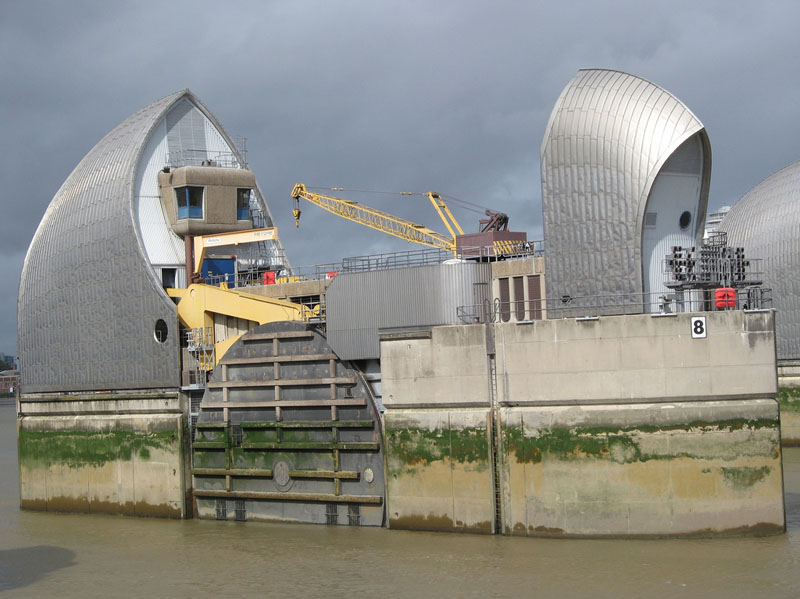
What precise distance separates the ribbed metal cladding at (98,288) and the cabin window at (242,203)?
12.1 ft

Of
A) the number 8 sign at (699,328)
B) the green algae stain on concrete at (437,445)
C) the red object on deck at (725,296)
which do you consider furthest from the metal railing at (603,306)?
the green algae stain on concrete at (437,445)

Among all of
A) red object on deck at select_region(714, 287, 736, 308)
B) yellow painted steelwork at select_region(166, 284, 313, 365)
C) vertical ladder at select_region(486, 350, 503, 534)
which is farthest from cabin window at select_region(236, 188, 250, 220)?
red object on deck at select_region(714, 287, 736, 308)

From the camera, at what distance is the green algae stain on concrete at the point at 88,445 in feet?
124

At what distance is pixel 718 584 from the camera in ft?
78.5

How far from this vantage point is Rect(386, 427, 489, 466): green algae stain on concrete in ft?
98.7

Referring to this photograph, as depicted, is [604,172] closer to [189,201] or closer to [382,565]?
[382,565]

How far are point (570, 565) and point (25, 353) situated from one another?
90.9 feet

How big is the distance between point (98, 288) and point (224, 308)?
599cm

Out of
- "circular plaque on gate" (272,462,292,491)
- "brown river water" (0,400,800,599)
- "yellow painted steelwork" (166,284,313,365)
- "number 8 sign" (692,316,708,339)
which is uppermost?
"yellow painted steelwork" (166,284,313,365)

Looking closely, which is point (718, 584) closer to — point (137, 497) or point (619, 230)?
point (619, 230)

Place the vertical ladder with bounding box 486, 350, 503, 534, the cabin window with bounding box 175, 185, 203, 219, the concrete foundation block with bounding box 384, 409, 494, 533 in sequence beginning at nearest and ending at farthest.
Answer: the vertical ladder with bounding box 486, 350, 503, 534 → the concrete foundation block with bounding box 384, 409, 494, 533 → the cabin window with bounding box 175, 185, 203, 219

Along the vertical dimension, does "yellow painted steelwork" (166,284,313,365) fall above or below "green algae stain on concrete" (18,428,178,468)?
above

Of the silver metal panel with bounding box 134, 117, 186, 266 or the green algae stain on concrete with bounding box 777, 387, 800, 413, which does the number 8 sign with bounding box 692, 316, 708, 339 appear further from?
the green algae stain on concrete with bounding box 777, 387, 800, 413

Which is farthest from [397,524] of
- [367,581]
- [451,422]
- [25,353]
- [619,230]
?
[25,353]
